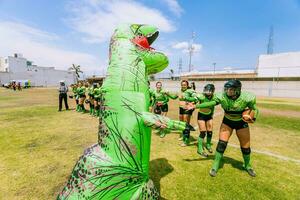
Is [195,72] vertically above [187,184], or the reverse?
[195,72]

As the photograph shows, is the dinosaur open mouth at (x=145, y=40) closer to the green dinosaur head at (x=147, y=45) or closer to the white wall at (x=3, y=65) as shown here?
the green dinosaur head at (x=147, y=45)

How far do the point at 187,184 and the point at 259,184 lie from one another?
156 centimetres

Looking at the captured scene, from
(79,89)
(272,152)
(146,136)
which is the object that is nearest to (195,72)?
(79,89)

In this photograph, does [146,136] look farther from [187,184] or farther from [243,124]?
[243,124]

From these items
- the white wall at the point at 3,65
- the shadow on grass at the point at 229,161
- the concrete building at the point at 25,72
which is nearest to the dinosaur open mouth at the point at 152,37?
the shadow on grass at the point at 229,161

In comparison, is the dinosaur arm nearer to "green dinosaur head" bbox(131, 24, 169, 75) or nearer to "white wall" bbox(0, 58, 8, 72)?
"green dinosaur head" bbox(131, 24, 169, 75)

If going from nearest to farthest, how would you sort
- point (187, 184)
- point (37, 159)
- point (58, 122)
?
point (187, 184), point (37, 159), point (58, 122)

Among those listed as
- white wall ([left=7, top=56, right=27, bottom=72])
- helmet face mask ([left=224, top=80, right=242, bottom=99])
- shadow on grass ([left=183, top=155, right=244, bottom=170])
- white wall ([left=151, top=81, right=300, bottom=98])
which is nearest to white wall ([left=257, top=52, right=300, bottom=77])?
white wall ([left=151, top=81, right=300, bottom=98])

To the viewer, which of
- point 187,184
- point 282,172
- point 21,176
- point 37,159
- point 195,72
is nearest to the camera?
point 187,184

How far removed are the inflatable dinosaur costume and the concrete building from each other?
73.4m

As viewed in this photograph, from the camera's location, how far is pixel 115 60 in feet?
8.81

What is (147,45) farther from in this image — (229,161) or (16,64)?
(16,64)

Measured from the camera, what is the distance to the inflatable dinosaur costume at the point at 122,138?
2.38m

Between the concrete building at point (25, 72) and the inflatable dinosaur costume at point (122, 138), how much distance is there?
73442 mm
